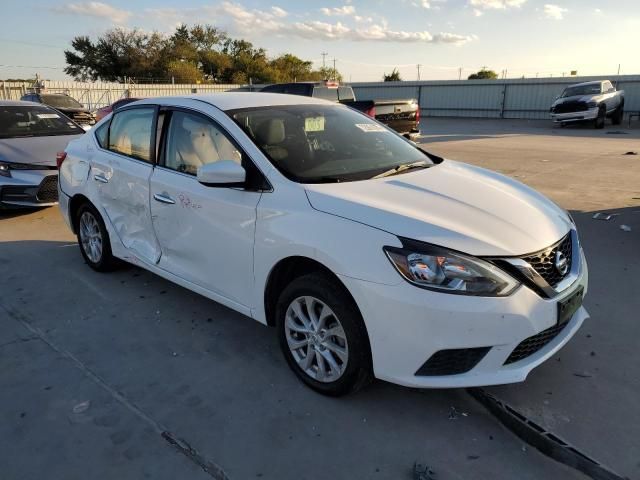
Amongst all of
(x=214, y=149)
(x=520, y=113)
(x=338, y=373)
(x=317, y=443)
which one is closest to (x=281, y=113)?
(x=214, y=149)

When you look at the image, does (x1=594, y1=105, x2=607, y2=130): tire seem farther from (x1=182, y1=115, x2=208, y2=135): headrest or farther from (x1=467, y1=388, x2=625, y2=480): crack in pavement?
(x1=467, y1=388, x2=625, y2=480): crack in pavement

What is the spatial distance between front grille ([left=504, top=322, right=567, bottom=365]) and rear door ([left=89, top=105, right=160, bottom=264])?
8.80ft

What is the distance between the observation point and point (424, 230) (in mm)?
2541

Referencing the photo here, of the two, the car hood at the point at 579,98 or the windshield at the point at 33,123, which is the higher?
the car hood at the point at 579,98

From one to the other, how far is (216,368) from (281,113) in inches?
71.9

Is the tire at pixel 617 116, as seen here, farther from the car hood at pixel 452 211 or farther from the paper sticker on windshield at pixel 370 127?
the car hood at pixel 452 211

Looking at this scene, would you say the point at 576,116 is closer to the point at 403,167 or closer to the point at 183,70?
the point at 403,167

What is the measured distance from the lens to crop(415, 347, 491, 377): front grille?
8.14ft

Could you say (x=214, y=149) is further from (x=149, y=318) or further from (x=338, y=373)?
(x=338, y=373)

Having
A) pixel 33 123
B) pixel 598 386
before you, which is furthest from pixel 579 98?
pixel 598 386

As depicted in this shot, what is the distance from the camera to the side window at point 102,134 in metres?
4.74

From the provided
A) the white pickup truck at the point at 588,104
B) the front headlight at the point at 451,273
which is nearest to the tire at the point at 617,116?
the white pickup truck at the point at 588,104

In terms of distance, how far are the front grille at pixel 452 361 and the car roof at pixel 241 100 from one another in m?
2.20

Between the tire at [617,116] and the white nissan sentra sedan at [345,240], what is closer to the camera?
the white nissan sentra sedan at [345,240]
